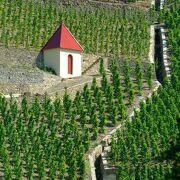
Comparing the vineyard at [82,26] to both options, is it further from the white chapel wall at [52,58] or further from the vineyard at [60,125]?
the vineyard at [60,125]

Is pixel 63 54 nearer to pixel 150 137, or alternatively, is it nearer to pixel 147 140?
pixel 150 137

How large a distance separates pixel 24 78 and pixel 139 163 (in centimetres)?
1086

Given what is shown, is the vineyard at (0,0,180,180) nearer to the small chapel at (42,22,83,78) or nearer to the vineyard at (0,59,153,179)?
the vineyard at (0,59,153,179)

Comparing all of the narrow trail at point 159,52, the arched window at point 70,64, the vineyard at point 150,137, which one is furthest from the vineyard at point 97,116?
the arched window at point 70,64

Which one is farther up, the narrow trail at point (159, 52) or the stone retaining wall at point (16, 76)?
the narrow trail at point (159, 52)

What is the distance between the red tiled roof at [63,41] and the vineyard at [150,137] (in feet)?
25.5

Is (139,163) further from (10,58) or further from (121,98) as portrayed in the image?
(10,58)

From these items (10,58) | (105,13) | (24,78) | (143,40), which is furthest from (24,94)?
(105,13)

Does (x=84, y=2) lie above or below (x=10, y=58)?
above

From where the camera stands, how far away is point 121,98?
44.2 metres

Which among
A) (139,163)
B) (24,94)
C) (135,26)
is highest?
(135,26)

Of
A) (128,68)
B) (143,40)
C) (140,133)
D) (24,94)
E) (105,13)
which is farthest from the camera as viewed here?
(105,13)

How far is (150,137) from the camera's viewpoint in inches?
1577

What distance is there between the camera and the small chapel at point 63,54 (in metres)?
51.4
